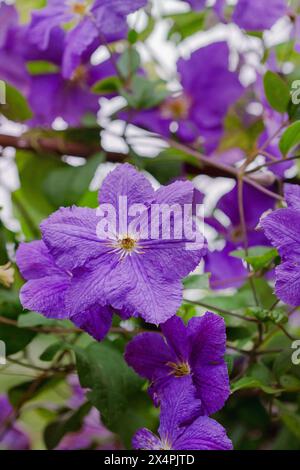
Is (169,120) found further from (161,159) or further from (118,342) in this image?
(118,342)

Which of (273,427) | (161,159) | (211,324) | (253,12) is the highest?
(253,12)

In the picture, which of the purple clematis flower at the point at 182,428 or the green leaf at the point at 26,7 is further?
the green leaf at the point at 26,7

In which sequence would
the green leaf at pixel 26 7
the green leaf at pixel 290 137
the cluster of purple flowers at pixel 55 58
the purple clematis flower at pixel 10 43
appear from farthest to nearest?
1. the green leaf at pixel 26 7
2. the purple clematis flower at pixel 10 43
3. the cluster of purple flowers at pixel 55 58
4. the green leaf at pixel 290 137

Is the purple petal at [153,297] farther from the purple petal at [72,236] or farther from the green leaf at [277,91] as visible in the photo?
the green leaf at [277,91]

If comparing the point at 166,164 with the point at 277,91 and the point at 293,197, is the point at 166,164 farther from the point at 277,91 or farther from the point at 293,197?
the point at 293,197

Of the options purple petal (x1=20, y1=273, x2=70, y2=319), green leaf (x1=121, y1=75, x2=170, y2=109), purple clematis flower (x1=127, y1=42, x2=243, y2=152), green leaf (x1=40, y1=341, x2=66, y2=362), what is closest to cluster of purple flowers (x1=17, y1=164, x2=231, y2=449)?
purple petal (x1=20, y1=273, x2=70, y2=319)

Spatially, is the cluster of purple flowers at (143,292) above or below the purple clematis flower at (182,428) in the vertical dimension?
above

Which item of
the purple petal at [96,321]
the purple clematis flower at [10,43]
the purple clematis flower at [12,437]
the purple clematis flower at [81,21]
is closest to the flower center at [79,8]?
the purple clematis flower at [81,21]
